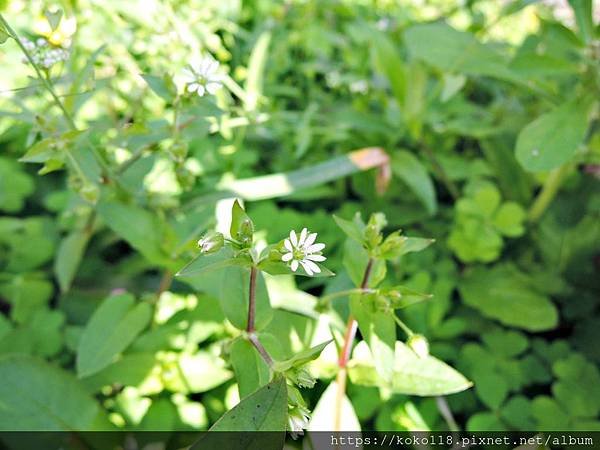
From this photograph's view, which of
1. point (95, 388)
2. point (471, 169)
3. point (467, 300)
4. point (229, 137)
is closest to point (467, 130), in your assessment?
point (471, 169)

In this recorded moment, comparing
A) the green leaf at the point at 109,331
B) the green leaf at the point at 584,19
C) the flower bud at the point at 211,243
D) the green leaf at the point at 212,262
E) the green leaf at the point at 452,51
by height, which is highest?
the green leaf at the point at 584,19

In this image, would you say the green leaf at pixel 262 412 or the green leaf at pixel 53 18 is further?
the green leaf at pixel 53 18

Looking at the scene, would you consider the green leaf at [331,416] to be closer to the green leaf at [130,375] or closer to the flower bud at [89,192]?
the green leaf at [130,375]

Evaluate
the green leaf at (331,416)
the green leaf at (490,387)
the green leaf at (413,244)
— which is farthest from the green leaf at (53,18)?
the green leaf at (490,387)

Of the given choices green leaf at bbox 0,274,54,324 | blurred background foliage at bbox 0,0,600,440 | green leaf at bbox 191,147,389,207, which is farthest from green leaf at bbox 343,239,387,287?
green leaf at bbox 0,274,54,324

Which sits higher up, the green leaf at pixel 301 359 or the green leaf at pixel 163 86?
the green leaf at pixel 163 86

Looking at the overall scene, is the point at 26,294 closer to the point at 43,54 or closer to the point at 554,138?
the point at 43,54

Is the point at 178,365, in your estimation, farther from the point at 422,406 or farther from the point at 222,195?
the point at 422,406
